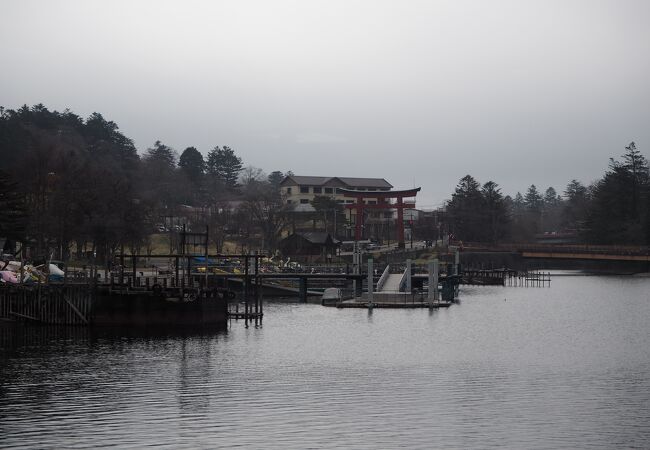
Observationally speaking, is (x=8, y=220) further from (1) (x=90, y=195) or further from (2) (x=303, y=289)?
(2) (x=303, y=289)

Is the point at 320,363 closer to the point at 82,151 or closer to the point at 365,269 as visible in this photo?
the point at 365,269

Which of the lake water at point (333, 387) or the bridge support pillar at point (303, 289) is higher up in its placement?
the bridge support pillar at point (303, 289)

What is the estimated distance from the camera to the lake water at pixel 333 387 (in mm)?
33969

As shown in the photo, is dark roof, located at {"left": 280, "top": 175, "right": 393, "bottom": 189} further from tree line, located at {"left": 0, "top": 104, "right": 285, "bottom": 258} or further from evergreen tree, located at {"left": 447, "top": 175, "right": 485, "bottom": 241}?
evergreen tree, located at {"left": 447, "top": 175, "right": 485, "bottom": 241}

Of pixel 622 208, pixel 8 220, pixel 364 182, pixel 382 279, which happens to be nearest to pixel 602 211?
pixel 622 208

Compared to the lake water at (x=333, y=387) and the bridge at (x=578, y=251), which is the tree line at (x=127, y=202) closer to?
the bridge at (x=578, y=251)

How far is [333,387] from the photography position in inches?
1699

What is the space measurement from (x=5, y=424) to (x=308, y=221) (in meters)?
135

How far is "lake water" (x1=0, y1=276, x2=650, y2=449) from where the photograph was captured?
3397 cm

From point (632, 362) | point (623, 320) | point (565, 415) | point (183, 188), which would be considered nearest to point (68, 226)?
point (623, 320)

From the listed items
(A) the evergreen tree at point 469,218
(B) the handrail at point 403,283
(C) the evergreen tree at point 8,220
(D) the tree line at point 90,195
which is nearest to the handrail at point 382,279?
(B) the handrail at point 403,283

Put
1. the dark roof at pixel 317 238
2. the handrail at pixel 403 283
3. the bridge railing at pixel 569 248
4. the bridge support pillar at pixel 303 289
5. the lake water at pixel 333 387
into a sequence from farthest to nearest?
the bridge railing at pixel 569 248
the dark roof at pixel 317 238
the bridge support pillar at pixel 303 289
the handrail at pixel 403 283
the lake water at pixel 333 387

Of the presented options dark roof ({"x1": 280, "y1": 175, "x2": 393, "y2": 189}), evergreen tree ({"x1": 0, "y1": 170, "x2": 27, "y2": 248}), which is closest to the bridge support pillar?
evergreen tree ({"x1": 0, "y1": 170, "x2": 27, "y2": 248})

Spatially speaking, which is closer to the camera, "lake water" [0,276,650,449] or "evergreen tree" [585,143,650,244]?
"lake water" [0,276,650,449]
